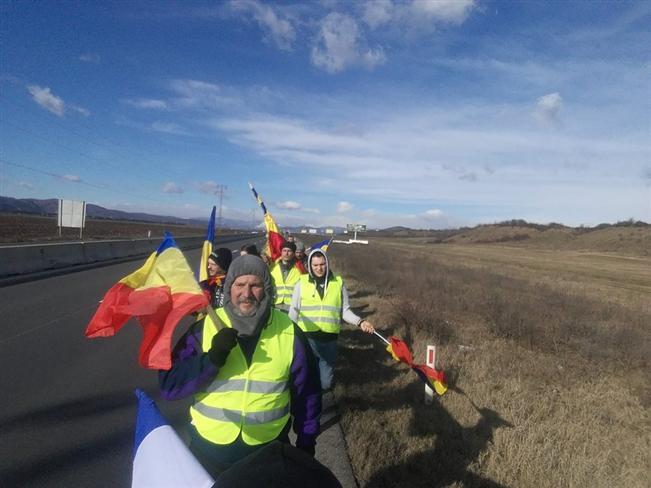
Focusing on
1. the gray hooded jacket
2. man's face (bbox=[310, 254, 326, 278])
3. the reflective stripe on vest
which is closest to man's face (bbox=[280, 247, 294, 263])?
the reflective stripe on vest

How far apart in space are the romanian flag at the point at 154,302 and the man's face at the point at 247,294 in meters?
0.23

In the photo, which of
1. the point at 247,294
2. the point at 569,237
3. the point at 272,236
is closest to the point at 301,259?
the point at 272,236

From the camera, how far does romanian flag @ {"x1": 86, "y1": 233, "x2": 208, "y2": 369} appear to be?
9.08 feet

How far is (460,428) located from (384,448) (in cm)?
121

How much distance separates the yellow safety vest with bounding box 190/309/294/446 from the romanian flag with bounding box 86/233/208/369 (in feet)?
1.10

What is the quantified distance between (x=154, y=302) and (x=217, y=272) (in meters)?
3.07

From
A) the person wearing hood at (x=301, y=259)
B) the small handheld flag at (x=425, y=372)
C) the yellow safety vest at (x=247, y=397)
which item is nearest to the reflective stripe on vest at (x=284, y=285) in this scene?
the person wearing hood at (x=301, y=259)

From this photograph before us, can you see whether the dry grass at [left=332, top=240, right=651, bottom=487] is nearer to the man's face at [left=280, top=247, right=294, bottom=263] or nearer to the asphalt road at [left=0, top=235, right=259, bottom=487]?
the man's face at [left=280, top=247, right=294, bottom=263]

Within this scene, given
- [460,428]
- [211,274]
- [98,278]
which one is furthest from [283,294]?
[98,278]

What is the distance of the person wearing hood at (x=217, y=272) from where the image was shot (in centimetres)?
555

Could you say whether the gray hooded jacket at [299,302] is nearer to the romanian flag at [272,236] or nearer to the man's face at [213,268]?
the man's face at [213,268]

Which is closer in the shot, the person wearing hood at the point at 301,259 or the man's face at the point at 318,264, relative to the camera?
the man's face at the point at 318,264

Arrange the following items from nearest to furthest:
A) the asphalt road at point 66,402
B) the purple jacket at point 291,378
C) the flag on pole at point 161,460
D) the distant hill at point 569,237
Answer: the flag on pole at point 161,460
the purple jacket at point 291,378
the asphalt road at point 66,402
the distant hill at point 569,237

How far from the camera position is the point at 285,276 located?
763 cm
